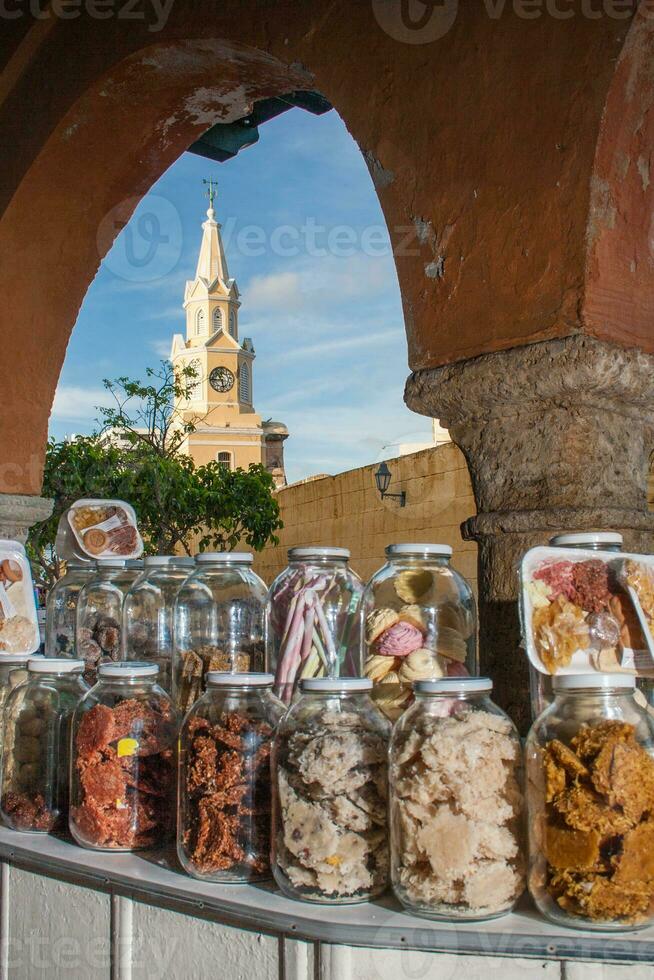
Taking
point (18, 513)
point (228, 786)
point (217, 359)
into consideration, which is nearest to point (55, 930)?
point (228, 786)

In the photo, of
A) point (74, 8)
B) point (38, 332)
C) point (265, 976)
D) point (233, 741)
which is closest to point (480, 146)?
point (233, 741)

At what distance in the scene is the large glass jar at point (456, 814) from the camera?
1.18 m

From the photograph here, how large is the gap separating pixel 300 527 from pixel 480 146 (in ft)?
36.3

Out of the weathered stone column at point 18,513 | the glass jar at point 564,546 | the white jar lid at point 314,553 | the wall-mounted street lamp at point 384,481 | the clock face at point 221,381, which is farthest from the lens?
the clock face at point 221,381

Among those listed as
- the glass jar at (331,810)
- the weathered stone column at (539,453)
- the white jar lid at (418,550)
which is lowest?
the glass jar at (331,810)

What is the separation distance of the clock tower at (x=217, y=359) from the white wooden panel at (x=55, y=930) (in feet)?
81.0

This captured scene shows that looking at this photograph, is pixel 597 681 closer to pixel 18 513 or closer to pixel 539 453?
pixel 539 453

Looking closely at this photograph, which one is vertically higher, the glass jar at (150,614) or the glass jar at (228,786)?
the glass jar at (150,614)

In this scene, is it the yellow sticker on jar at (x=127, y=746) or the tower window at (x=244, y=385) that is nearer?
the yellow sticker on jar at (x=127, y=746)

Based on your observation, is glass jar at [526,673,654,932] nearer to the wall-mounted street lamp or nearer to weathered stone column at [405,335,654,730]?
weathered stone column at [405,335,654,730]

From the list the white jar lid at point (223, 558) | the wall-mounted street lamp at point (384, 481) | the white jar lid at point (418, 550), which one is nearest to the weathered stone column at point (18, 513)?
the white jar lid at point (223, 558)

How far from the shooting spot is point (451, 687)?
1246 millimetres

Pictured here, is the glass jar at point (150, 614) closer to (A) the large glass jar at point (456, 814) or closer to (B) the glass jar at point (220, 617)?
(B) the glass jar at point (220, 617)

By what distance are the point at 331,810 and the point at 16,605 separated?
111cm
